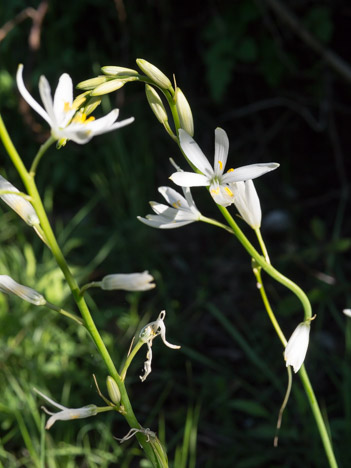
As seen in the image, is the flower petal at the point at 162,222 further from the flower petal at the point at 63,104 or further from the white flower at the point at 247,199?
the flower petal at the point at 63,104

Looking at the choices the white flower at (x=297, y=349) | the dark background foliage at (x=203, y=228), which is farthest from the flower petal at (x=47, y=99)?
the dark background foliage at (x=203, y=228)

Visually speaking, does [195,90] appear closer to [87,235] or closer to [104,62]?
[104,62]

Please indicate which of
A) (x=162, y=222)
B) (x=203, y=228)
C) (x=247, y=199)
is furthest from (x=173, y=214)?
(x=203, y=228)

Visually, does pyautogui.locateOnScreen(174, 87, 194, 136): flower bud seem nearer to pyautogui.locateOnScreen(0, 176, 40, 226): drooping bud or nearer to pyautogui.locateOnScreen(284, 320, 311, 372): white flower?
pyautogui.locateOnScreen(0, 176, 40, 226): drooping bud

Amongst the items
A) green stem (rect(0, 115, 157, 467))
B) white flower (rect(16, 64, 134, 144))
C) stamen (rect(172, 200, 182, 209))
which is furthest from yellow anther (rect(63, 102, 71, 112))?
stamen (rect(172, 200, 182, 209))

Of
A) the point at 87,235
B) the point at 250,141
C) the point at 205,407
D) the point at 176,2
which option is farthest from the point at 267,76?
the point at 205,407
